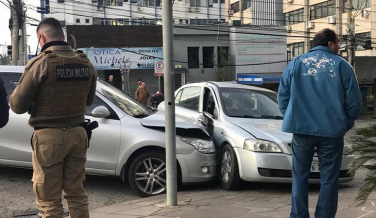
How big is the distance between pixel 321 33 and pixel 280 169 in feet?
7.82

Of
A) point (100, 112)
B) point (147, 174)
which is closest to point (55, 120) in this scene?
point (100, 112)

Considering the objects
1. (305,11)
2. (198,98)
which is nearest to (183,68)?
(305,11)

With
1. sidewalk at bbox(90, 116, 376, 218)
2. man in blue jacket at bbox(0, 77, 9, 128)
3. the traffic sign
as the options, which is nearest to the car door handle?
sidewalk at bbox(90, 116, 376, 218)

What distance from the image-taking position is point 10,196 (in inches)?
223

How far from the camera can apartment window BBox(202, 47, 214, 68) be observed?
33344mm

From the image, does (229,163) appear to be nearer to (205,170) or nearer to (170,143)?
(205,170)

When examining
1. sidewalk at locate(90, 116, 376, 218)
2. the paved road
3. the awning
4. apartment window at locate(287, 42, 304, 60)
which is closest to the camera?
sidewalk at locate(90, 116, 376, 218)

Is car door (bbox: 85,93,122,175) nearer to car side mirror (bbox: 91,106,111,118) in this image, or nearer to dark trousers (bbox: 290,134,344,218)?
car side mirror (bbox: 91,106,111,118)

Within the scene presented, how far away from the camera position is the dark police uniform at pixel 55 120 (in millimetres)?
3225

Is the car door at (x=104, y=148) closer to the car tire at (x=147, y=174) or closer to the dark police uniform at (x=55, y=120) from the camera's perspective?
the car tire at (x=147, y=174)

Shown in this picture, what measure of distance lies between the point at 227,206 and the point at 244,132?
4.22 ft

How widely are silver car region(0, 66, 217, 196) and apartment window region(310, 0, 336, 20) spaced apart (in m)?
39.8

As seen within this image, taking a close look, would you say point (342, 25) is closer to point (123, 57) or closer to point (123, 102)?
point (123, 57)

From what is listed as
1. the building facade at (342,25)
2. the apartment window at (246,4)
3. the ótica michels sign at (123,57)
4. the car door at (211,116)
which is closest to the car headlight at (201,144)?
the car door at (211,116)
